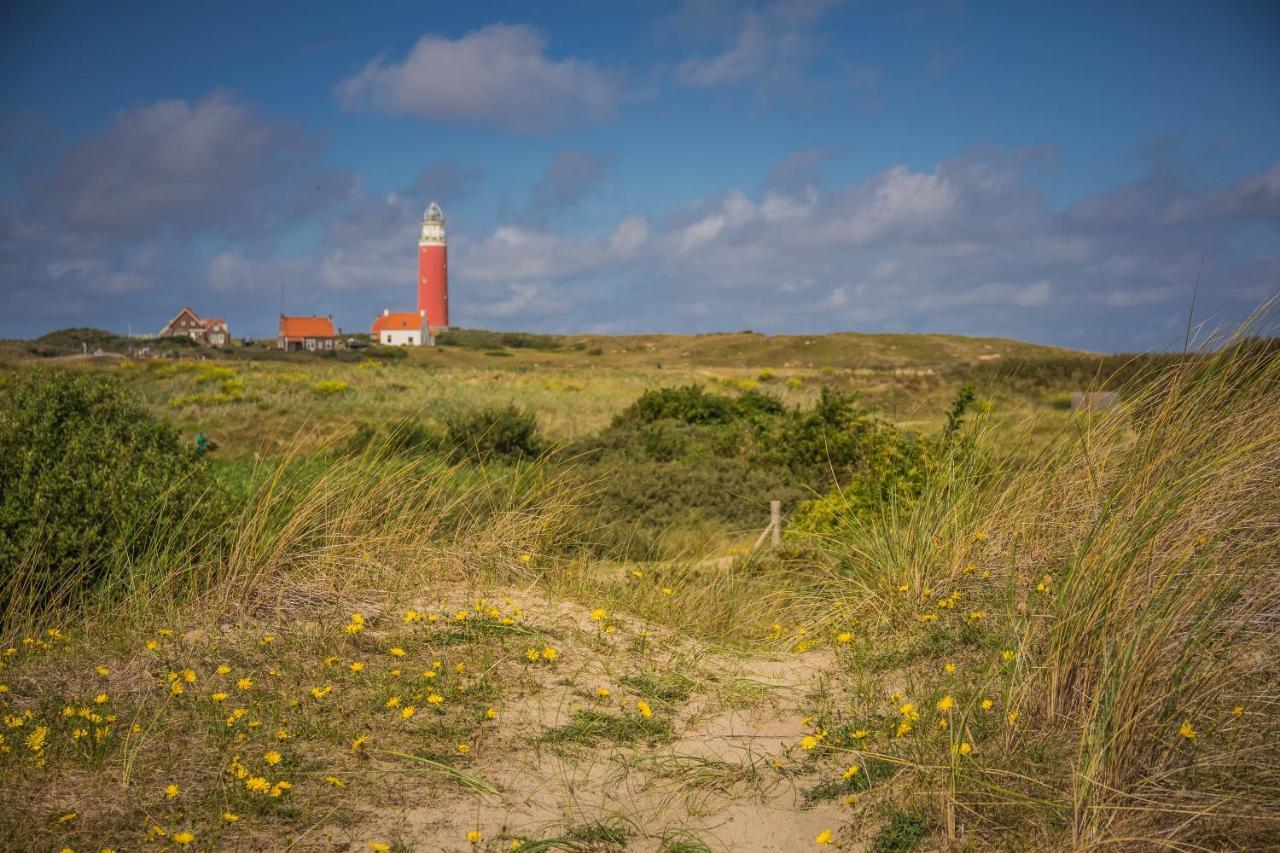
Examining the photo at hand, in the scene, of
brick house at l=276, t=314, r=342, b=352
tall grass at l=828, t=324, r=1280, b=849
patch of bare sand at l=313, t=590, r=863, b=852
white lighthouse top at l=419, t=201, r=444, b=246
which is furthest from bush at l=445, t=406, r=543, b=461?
white lighthouse top at l=419, t=201, r=444, b=246

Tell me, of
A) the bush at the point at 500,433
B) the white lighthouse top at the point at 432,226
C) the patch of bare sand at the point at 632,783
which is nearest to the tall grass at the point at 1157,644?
the patch of bare sand at the point at 632,783

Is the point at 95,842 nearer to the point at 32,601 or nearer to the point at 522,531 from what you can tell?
the point at 32,601

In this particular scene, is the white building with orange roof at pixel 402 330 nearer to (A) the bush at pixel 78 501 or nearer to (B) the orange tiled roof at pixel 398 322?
(B) the orange tiled roof at pixel 398 322

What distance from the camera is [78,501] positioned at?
22.1 ft

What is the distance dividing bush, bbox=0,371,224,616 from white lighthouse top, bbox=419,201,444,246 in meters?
91.8

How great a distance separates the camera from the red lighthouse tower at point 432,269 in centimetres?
9556

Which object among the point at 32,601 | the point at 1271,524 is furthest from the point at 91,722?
the point at 1271,524

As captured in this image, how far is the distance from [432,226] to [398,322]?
12.4m

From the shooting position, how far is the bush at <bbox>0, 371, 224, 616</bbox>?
20.8 ft

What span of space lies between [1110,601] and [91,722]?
Answer: 14.0 ft

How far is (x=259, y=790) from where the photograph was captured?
3666mm

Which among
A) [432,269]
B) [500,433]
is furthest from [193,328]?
[500,433]

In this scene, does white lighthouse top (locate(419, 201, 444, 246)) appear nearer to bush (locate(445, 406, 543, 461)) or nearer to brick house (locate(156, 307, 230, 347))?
brick house (locate(156, 307, 230, 347))

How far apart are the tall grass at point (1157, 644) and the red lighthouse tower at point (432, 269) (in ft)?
308
